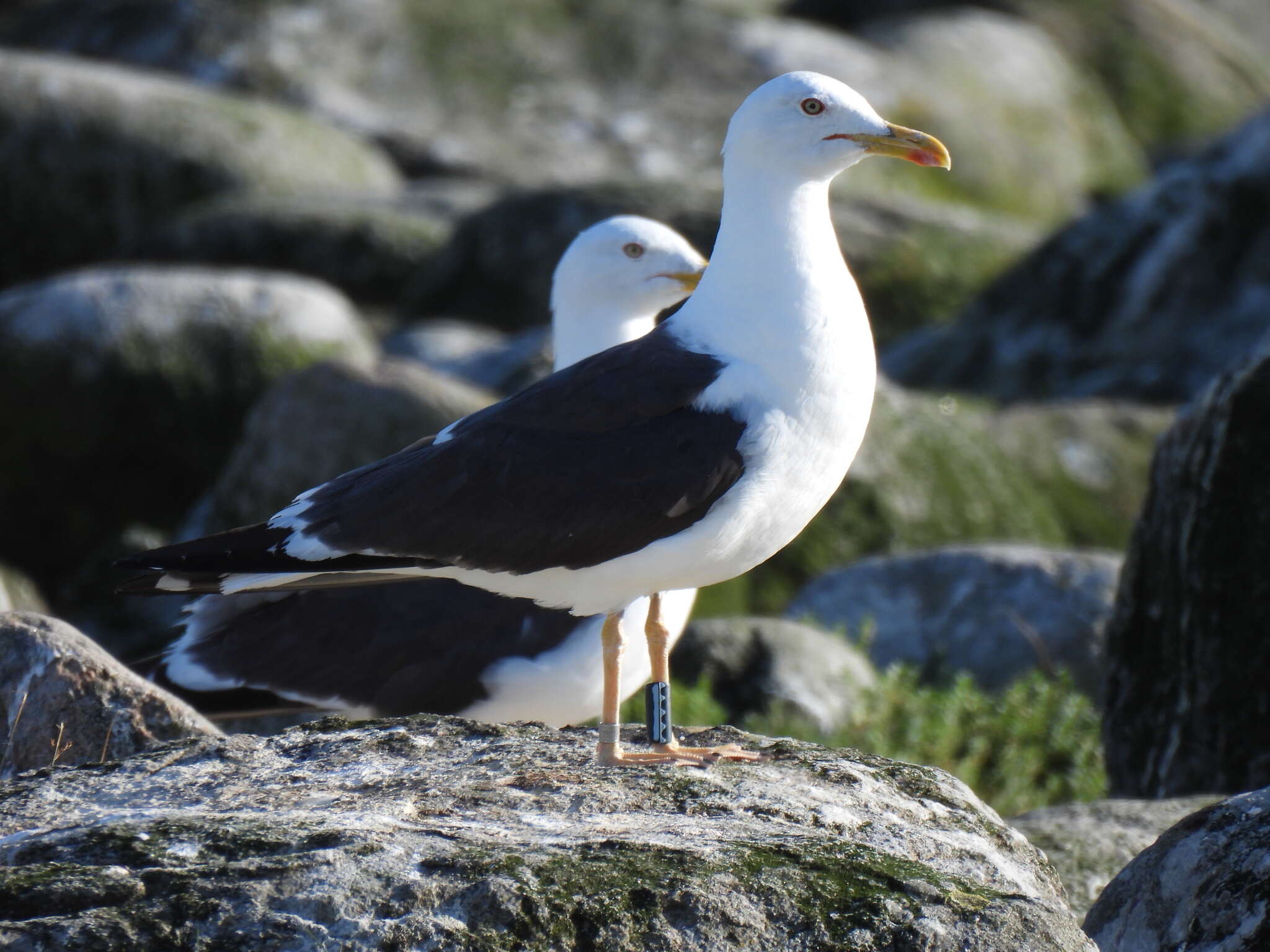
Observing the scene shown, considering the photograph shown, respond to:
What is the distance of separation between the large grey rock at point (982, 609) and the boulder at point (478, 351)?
7.23 feet

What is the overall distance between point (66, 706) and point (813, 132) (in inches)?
100

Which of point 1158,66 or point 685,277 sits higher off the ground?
point 1158,66

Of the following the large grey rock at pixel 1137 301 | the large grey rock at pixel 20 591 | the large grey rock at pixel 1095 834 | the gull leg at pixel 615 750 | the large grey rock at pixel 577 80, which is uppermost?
the large grey rock at pixel 577 80

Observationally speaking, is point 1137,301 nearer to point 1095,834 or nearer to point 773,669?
point 773,669

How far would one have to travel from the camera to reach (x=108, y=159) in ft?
53.7

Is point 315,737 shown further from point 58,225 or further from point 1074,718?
point 58,225

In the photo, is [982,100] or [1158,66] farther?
[1158,66]

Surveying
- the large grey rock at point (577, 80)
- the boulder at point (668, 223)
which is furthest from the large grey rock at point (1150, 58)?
the boulder at point (668, 223)

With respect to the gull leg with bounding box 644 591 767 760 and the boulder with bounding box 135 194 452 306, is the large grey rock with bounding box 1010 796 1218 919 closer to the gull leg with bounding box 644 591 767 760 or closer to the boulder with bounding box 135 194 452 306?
the gull leg with bounding box 644 591 767 760

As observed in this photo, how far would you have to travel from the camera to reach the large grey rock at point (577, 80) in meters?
18.5

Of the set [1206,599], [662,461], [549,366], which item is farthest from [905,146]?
[549,366]

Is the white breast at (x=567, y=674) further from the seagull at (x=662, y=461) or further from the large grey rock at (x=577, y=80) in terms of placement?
the large grey rock at (x=577, y=80)

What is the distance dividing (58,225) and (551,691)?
12.4 meters

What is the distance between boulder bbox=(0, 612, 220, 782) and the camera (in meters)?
4.46
